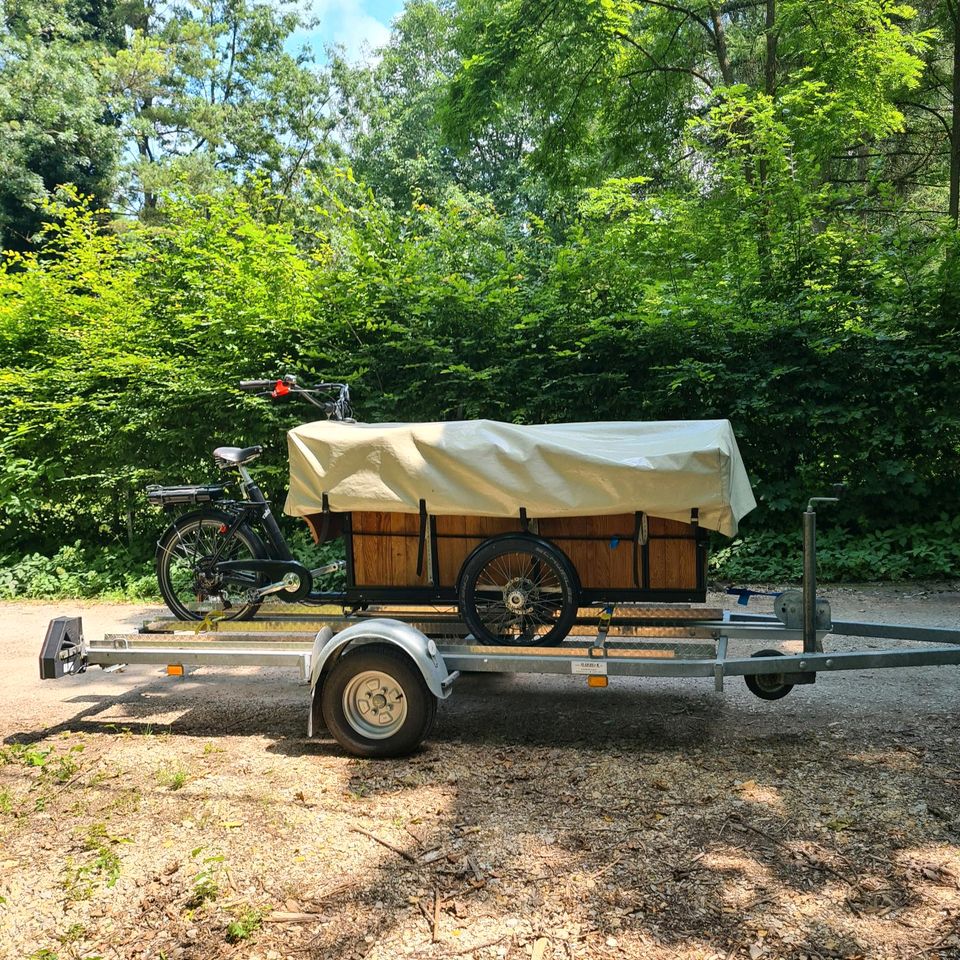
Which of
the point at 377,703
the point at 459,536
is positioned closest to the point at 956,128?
the point at 459,536

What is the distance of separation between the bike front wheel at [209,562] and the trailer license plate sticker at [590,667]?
2.45 m

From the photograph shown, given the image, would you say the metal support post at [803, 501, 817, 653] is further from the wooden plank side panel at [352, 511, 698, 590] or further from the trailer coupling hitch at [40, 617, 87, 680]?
the trailer coupling hitch at [40, 617, 87, 680]

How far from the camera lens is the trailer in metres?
4.39

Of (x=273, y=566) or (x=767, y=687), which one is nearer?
(x=767, y=687)

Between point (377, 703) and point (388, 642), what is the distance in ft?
1.18

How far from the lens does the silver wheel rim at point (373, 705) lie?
14.8ft

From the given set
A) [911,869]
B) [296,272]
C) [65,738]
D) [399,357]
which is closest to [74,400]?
[296,272]

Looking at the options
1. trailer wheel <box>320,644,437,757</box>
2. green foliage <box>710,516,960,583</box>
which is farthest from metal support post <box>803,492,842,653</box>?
green foliage <box>710,516,960,583</box>

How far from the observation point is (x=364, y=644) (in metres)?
4.53

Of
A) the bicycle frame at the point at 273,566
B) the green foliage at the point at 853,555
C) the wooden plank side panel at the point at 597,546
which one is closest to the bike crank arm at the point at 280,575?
the bicycle frame at the point at 273,566

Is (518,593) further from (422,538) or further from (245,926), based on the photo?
(245,926)

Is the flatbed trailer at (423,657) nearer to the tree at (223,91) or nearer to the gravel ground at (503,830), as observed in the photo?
the gravel ground at (503,830)

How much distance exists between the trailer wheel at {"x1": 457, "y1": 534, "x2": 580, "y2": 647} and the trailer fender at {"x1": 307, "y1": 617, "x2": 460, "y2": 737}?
472 mm

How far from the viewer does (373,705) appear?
4.57m
